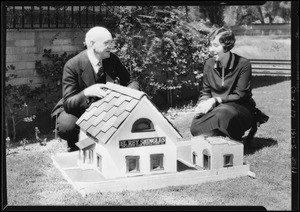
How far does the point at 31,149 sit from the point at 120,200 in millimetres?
840

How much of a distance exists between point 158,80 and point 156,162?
64cm

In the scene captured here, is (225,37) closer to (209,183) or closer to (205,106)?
(205,106)

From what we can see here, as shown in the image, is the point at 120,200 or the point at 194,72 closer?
the point at 120,200

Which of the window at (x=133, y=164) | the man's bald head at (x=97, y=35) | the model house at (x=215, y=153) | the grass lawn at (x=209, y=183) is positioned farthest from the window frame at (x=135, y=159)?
the man's bald head at (x=97, y=35)

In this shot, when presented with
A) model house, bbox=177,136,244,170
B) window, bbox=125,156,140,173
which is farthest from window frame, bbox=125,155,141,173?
model house, bbox=177,136,244,170

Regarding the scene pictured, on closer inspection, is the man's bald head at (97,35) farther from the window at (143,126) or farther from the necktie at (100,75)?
the window at (143,126)

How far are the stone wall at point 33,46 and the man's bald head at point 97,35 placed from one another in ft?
0.18

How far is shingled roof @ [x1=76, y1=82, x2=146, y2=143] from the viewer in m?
3.83

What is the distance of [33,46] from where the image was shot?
4348 mm

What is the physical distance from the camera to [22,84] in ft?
14.3

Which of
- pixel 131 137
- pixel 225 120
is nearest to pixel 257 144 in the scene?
pixel 225 120

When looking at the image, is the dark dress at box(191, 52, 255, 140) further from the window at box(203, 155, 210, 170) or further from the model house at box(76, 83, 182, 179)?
the model house at box(76, 83, 182, 179)

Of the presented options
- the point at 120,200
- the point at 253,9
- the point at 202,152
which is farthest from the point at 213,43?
the point at 120,200

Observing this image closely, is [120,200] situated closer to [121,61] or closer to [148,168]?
[148,168]
